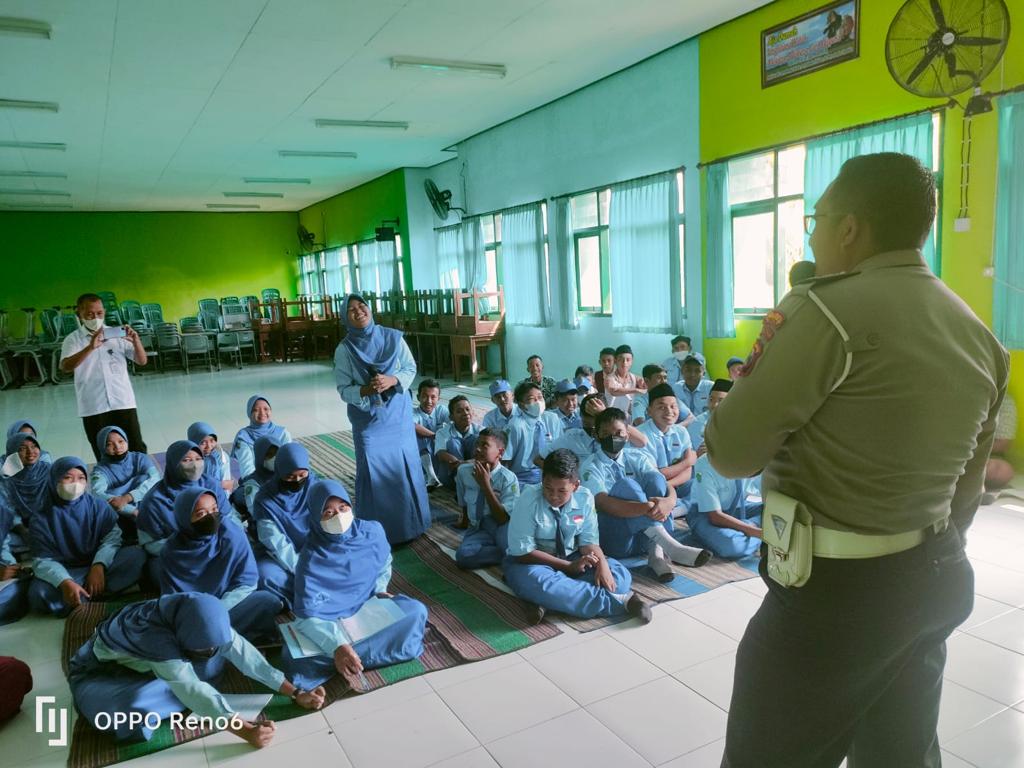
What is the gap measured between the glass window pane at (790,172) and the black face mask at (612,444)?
3.27 metres

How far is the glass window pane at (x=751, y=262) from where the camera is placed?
20.8 feet

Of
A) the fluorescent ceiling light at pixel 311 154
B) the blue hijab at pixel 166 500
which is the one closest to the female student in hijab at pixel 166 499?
the blue hijab at pixel 166 500

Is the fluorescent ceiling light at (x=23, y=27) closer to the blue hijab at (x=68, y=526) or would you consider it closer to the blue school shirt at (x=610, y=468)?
the blue hijab at (x=68, y=526)

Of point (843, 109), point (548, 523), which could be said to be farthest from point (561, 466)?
point (843, 109)

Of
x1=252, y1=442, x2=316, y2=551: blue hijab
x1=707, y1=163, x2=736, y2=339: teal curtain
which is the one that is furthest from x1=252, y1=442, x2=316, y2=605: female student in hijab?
x1=707, y1=163, x2=736, y2=339: teal curtain

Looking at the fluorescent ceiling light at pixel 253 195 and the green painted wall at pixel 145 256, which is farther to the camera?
the green painted wall at pixel 145 256

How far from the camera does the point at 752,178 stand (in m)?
6.37

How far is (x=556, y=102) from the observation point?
8.64m

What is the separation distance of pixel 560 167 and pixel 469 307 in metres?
2.90

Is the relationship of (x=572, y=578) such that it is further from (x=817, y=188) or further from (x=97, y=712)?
(x=817, y=188)

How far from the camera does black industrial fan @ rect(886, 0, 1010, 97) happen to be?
408 cm

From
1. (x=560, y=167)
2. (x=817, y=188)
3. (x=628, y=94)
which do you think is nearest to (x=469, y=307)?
(x=560, y=167)

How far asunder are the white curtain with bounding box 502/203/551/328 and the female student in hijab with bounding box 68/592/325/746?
24.0ft

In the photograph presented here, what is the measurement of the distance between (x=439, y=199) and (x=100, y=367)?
25.8 ft
